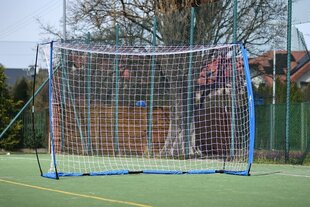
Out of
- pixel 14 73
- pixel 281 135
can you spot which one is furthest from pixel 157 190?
pixel 14 73

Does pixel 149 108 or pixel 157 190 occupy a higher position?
pixel 149 108

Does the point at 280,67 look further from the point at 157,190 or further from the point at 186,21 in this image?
the point at 157,190

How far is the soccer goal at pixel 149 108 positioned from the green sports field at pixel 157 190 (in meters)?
3.16

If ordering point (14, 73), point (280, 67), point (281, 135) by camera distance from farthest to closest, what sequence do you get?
point (14, 73), point (280, 67), point (281, 135)

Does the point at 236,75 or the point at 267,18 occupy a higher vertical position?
the point at 267,18

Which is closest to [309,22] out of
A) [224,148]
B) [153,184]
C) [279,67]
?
[279,67]

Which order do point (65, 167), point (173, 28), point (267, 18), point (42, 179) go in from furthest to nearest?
point (173, 28) → point (267, 18) → point (65, 167) → point (42, 179)

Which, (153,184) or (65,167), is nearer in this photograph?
(153,184)

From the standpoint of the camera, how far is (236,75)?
48.3 feet

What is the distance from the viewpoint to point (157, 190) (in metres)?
8.81

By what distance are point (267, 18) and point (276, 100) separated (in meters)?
2.39

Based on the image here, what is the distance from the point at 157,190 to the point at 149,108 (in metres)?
8.52

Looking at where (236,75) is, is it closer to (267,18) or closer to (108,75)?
(267,18)

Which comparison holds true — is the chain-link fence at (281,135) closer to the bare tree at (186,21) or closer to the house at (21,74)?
the bare tree at (186,21)
